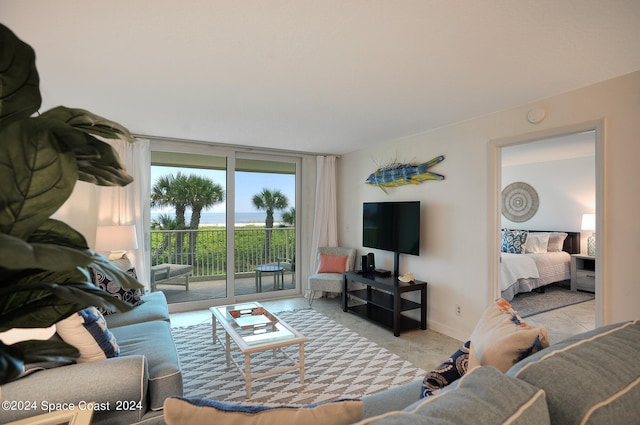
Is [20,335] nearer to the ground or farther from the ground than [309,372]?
farther from the ground

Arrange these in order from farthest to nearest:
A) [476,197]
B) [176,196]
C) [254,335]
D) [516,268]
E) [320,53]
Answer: [516,268], [176,196], [476,197], [254,335], [320,53]

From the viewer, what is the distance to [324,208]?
17.8ft

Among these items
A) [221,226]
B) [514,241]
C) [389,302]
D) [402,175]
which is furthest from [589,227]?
[221,226]

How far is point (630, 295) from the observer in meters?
→ 2.33

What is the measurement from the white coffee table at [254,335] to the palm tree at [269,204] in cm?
201

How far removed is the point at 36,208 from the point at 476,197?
3545 mm

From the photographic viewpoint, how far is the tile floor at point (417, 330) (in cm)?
321

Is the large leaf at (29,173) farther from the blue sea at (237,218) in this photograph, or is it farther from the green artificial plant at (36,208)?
the blue sea at (237,218)

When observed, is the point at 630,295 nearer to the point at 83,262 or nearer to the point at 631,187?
the point at 631,187

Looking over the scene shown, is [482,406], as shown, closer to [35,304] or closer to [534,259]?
[35,304]

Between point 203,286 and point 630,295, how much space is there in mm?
4742

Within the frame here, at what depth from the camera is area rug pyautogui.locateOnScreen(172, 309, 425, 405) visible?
2.46 meters

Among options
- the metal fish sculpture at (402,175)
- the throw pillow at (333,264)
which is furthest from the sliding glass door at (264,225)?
the metal fish sculpture at (402,175)

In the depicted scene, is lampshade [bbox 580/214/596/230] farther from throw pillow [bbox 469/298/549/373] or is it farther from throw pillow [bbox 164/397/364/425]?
throw pillow [bbox 164/397/364/425]
